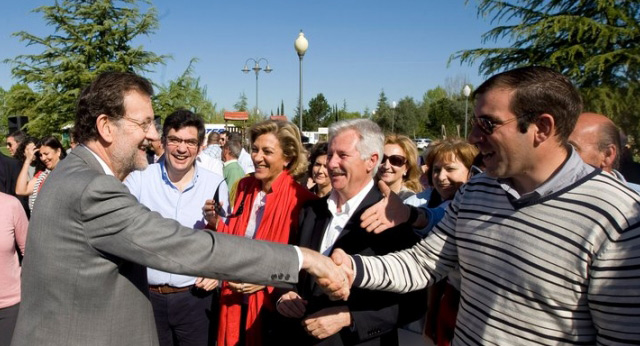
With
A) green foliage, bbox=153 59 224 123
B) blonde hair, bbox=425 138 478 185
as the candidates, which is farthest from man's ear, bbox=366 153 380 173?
green foliage, bbox=153 59 224 123

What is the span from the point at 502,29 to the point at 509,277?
16.2 metres

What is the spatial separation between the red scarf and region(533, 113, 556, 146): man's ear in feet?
6.26

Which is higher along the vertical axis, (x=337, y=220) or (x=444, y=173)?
(x=444, y=173)

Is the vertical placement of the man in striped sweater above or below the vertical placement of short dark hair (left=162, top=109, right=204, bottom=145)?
below

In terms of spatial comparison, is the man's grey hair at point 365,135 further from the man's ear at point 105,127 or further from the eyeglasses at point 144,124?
the man's ear at point 105,127

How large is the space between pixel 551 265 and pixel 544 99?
63 centimetres

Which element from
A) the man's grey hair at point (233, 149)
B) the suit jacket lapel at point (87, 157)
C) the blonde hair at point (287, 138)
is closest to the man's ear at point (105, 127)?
the suit jacket lapel at point (87, 157)

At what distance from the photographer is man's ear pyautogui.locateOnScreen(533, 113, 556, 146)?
1.89 metres

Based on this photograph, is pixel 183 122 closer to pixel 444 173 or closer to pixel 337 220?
pixel 337 220

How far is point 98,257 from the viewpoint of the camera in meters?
2.02

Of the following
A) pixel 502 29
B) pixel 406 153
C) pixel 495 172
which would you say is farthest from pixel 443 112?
pixel 495 172

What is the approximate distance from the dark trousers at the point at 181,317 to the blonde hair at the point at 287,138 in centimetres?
123

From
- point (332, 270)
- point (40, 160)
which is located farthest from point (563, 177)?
point (40, 160)

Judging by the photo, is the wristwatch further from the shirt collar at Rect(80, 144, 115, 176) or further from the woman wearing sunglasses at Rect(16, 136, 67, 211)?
the woman wearing sunglasses at Rect(16, 136, 67, 211)
